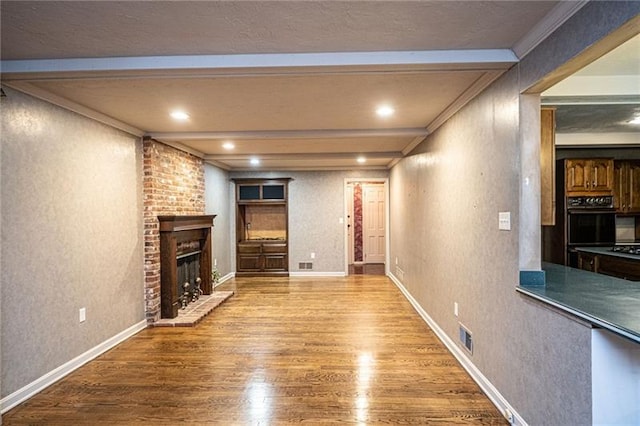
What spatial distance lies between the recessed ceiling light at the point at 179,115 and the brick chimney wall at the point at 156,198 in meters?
0.91

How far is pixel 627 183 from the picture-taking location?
461 centimetres

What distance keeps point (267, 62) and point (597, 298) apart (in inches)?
90.3

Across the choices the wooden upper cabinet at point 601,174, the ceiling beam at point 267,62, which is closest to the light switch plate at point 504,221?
the ceiling beam at point 267,62

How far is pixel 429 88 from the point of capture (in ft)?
8.73

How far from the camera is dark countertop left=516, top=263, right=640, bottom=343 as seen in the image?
1.39m

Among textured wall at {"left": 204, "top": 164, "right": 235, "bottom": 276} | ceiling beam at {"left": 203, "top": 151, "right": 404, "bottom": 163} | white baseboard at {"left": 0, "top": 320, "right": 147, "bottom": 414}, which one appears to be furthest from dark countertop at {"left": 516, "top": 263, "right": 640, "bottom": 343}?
textured wall at {"left": 204, "top": 164, "right": 235, "bottom": 276}

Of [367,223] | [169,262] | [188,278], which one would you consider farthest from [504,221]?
[367,223]

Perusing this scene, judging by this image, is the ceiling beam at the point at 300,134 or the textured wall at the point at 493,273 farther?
the ceiling beam at the point at 300,134

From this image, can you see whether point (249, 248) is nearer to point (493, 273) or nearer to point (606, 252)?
point (493, 273)

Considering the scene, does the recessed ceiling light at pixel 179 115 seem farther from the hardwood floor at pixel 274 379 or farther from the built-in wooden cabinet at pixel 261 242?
the built-in wooden cabinet at pixel 261 242

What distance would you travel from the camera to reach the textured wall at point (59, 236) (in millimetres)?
2426

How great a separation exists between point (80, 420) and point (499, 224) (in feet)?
10.1

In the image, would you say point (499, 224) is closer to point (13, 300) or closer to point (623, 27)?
point (623, 27)

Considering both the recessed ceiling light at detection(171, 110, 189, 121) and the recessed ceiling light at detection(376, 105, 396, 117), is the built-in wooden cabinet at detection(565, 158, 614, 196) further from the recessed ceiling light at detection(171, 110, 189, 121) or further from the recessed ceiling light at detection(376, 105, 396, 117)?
the recessed ceiling light at detection(171, 110, 189, 121)
